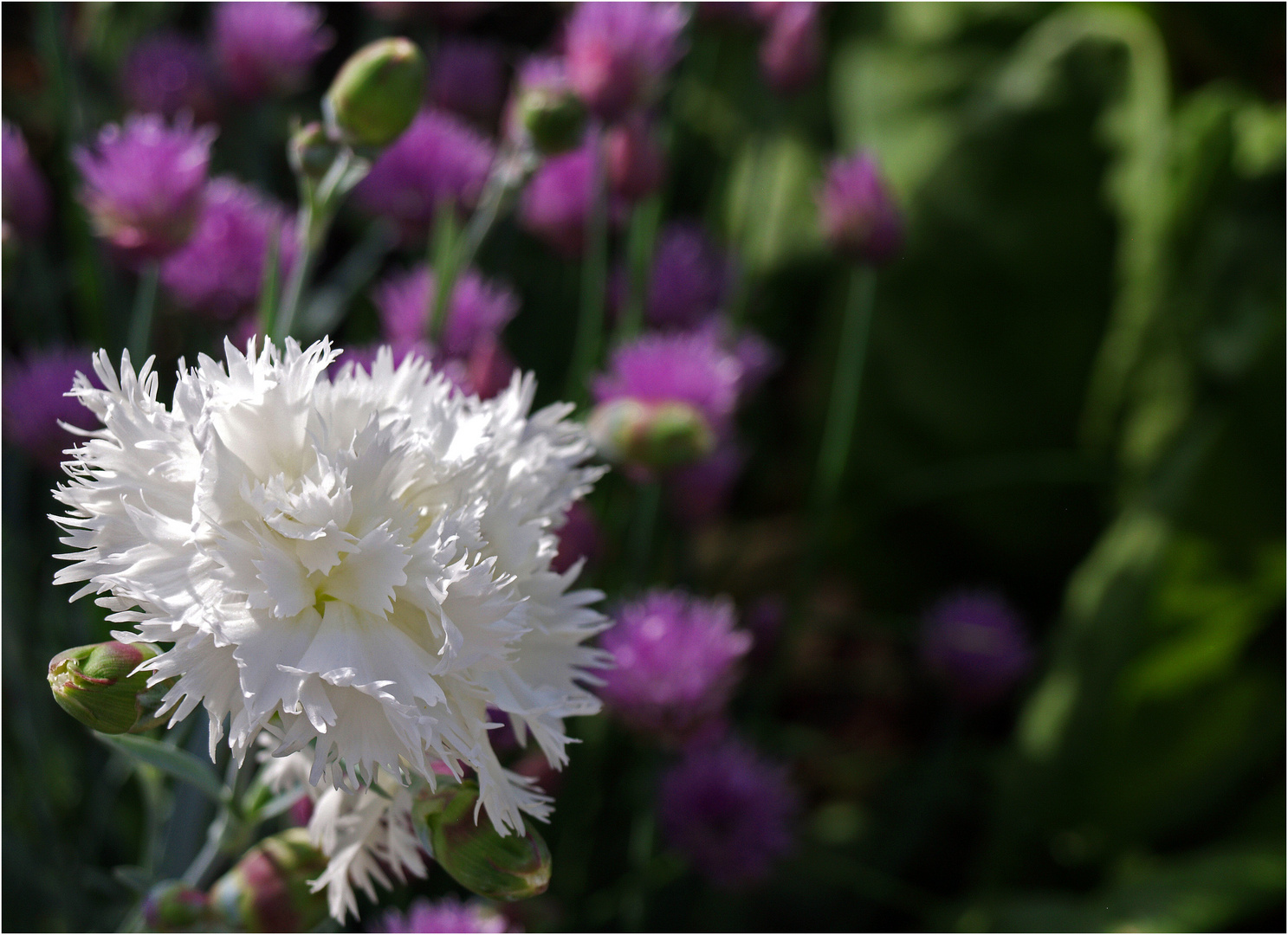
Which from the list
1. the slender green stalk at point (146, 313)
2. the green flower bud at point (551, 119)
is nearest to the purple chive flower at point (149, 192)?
the slender green stalk at point (146, 313)

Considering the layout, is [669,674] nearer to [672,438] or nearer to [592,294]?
[672,438]

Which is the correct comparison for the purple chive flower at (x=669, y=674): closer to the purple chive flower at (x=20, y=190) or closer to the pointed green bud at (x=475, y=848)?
the pointed green bud at (x=475, y=848)

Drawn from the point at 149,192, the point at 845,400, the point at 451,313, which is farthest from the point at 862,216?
the point at 149,192

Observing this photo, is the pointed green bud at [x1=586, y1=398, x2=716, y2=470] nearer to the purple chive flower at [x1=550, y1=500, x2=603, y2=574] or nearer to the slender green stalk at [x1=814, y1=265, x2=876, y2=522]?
the purple chive flower at [x1=550, y1=500, x2=603, y2=574]

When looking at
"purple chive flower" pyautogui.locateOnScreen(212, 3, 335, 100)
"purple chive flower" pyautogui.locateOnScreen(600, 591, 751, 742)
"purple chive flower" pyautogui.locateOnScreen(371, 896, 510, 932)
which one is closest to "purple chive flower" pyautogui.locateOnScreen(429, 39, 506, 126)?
"purple chive flower" pyautogui.locateOnScreen(212, 3, 335, 100)

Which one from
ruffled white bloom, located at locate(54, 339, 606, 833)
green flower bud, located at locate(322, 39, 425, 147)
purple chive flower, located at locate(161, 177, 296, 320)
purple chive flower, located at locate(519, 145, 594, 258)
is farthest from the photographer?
purple chive flower, located at locate(519, 145, 594, 258)

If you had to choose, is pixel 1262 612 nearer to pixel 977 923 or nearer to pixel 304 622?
pixel 977 923
